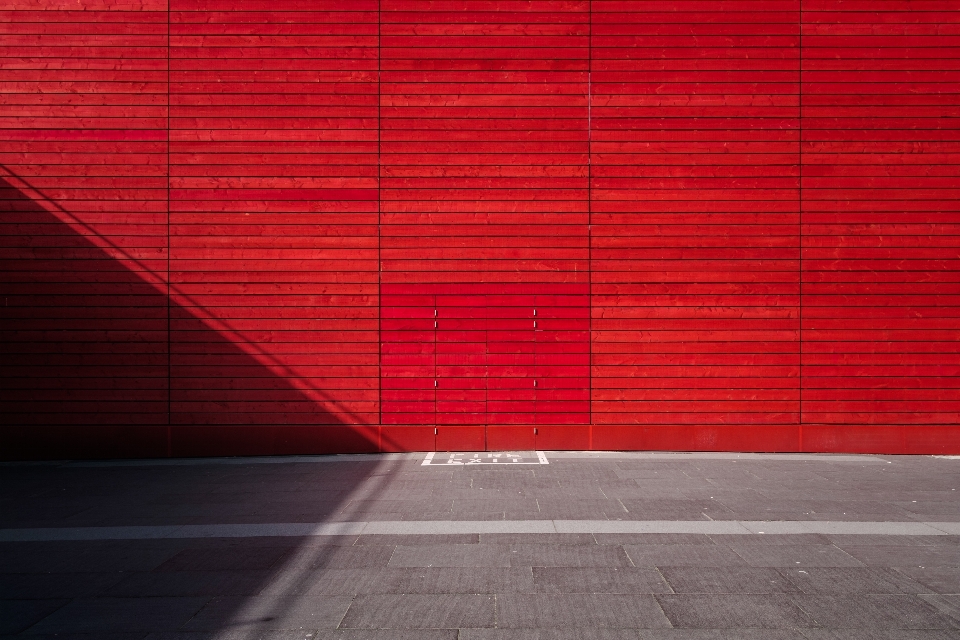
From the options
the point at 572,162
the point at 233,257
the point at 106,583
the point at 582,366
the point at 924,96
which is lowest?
the point at 106,583

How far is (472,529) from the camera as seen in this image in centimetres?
700

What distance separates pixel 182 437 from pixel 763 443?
394 inches

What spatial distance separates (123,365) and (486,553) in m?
8.44

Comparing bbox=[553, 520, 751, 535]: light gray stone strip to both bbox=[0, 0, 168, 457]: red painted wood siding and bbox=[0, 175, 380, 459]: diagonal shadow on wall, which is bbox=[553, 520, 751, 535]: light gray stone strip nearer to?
bbox=[0, 175, 380, 459]: diagonal shadow on wall

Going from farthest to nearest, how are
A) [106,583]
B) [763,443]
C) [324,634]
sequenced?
[763,443], [106,583], [324,634]

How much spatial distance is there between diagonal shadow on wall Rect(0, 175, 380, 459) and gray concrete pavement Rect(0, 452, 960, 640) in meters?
1.43

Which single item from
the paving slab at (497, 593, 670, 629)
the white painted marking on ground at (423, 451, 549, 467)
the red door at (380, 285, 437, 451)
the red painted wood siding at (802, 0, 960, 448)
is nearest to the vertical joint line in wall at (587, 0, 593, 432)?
the white painted marking on ground at (423, 451, 549, 467)

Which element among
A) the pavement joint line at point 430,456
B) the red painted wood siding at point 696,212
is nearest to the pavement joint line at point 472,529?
the pavement joint line at point 430,456

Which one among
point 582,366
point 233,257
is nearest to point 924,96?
point 582,366

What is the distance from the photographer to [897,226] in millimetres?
11664

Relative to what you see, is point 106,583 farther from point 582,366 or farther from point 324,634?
→ point 582,366

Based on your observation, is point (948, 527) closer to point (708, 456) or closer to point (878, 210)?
point (708, 456)

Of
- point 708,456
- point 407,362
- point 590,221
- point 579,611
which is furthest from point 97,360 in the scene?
point 708,456

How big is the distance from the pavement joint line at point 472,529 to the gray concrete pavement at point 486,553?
0.12 ft
